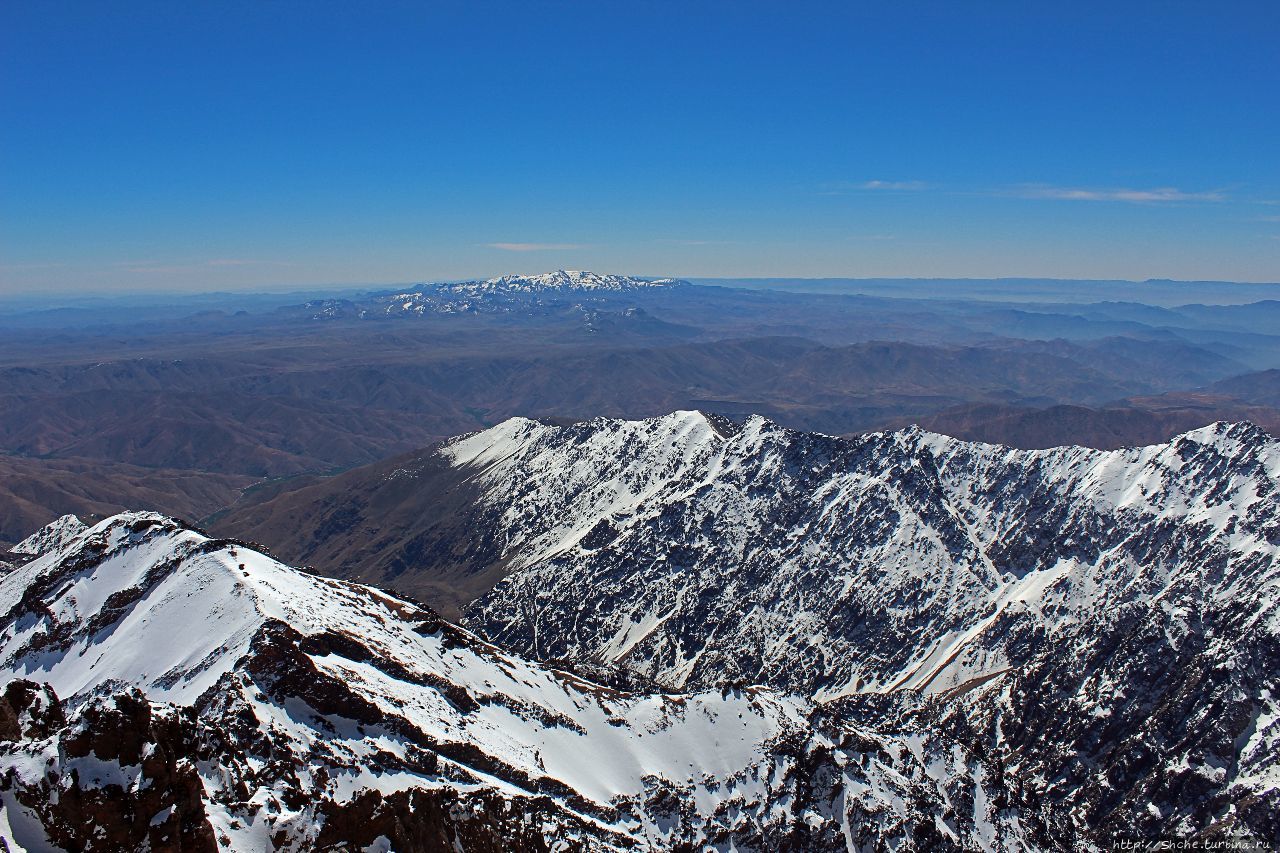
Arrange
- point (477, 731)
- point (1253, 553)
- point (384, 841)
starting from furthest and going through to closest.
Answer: point (1253, 553), point (477, 731), point (384, 841)

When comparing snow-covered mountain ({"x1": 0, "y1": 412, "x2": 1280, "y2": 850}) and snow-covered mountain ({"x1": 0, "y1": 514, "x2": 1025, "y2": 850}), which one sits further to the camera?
snow-covered mountain ({"x1": 0, "y1": 514, "x2": 1025, "y2": 850})

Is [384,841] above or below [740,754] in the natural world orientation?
above

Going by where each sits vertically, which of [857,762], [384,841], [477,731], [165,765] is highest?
[165,765]

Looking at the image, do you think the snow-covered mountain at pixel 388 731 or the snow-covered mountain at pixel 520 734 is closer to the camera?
Result: the snow-covered mountain at pixel 520 734

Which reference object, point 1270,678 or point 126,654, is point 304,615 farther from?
point 1270,678

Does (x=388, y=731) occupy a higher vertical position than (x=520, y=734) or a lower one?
higher

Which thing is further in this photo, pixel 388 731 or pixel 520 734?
pixel 520 734

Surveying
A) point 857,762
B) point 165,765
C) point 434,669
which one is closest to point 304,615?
point 434,669

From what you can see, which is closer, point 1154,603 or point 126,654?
point 126,654
